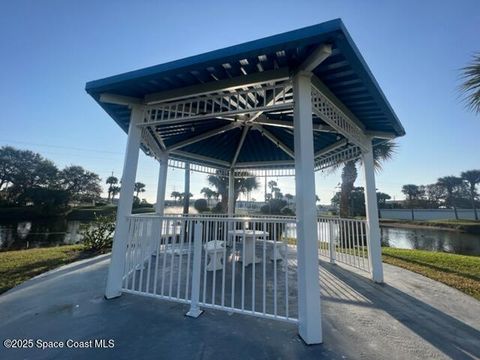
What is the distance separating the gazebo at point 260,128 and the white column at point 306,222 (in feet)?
0.04

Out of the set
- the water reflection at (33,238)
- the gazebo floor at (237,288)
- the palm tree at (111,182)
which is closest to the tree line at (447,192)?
the gazebo floor at (237,288)

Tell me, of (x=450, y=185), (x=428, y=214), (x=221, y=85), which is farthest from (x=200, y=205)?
(x=450, y=185)

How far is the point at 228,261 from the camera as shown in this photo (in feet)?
17.2

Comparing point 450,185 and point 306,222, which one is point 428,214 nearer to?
point 450,185

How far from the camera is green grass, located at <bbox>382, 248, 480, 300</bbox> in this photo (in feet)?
12.9

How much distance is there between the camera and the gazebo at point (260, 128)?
2.33m

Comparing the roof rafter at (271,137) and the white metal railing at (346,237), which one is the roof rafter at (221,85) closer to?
the roof rafter at (271,137)

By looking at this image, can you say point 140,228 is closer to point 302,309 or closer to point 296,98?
point 302,309

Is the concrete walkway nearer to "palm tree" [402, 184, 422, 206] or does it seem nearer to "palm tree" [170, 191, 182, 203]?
"palm tree" [402, 184, 422, 206]

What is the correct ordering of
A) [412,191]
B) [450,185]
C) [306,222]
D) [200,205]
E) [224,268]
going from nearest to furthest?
[306,222] < [224,268] < [200,205] < [450,185] < [412,191]

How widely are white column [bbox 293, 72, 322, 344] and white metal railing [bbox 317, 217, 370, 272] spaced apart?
2.81 meters

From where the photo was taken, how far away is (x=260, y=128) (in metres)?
5.38

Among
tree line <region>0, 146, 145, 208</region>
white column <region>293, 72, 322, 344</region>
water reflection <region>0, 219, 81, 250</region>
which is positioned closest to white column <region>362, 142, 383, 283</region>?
white column <region>293, 72, 322, 344</region>

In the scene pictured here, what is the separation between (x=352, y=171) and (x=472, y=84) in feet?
18.8
